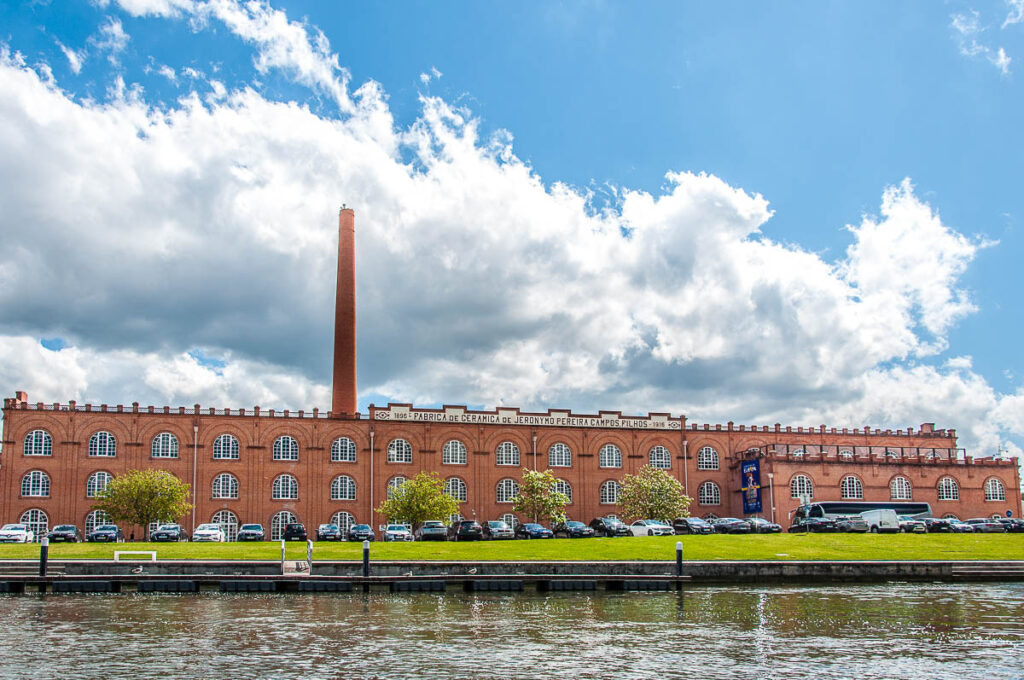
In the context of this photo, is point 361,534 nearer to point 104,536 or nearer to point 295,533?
point 295,533

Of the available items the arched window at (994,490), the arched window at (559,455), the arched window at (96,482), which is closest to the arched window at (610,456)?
the arched window at (559,455)

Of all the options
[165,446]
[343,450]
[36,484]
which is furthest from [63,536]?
[343,450]

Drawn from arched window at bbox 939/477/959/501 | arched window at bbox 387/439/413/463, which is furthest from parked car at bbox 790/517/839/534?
arched window at bbox 387/439/413/463

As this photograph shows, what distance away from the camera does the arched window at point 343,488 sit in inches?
2820

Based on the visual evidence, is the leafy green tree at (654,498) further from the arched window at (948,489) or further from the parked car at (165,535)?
the parked car at (165,535)

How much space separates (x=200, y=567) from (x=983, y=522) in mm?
49819

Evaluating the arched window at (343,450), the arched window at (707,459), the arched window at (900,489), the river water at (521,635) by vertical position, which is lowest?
the river water at (521,635)

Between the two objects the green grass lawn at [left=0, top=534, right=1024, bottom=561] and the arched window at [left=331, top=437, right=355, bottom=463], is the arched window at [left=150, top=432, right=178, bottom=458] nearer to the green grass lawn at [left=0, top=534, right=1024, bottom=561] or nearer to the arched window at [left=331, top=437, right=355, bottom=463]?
the arched window at [left=331, top=437, right=355, bottom=463]

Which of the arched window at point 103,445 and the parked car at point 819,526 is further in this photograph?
the arched window at point 103,445

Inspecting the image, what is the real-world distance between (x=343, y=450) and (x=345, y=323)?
37.9 ft

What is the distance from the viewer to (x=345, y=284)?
80688 millimetres

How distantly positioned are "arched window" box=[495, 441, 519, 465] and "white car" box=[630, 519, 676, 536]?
16.2 metres

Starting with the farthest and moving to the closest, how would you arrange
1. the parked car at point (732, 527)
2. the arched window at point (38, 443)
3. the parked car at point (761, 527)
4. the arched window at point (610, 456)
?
the arched window at point (610, 456), the arched window at point (38, 443), the parked car at point (761, 527), the parked car at point (732, 527)

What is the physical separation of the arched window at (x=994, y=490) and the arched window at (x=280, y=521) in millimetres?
54688
